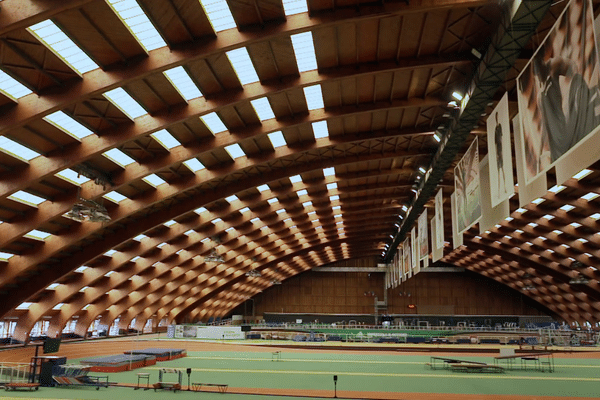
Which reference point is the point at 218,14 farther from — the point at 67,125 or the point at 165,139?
the point at 165,139

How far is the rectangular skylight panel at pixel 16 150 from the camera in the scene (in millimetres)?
19641

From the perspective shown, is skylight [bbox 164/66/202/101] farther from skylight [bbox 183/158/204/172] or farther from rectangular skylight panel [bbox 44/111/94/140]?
skylight [bbox 183/158/204/172]

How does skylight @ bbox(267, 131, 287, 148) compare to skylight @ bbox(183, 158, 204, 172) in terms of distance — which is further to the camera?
skylight @ bbox(183, 158, 204, 172)

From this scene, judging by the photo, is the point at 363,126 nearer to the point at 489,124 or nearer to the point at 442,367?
the point at 489,124

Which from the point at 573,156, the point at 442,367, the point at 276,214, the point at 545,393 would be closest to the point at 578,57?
the point at 573,156

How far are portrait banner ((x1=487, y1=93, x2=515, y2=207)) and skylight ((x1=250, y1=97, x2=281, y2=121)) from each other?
10410 mm

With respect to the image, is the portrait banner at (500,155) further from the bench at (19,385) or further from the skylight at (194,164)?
the bench at (19,385)

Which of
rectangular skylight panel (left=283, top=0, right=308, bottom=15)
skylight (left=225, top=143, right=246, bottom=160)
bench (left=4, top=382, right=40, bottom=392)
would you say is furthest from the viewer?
A: skylight (left=225, top=143, right=246, bottom=160)

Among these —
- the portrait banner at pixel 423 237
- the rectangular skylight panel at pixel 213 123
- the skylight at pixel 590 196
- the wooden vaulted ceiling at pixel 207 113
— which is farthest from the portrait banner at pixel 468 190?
the skylight at pixel 590 196

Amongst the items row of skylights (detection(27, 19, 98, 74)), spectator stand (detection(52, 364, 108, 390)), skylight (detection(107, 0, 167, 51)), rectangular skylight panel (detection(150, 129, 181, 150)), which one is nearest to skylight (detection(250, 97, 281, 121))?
rectangular skylight panel (detection(150, 129, 181, 150))

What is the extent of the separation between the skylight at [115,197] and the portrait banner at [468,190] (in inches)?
739

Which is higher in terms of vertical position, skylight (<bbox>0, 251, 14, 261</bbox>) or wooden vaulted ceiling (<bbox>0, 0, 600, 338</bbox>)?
wooden vaulted ceiling (<bbox>0, 0, 600, 338</bbox>)

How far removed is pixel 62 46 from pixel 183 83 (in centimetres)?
475

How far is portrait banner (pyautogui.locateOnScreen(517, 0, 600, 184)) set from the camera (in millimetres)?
8805
